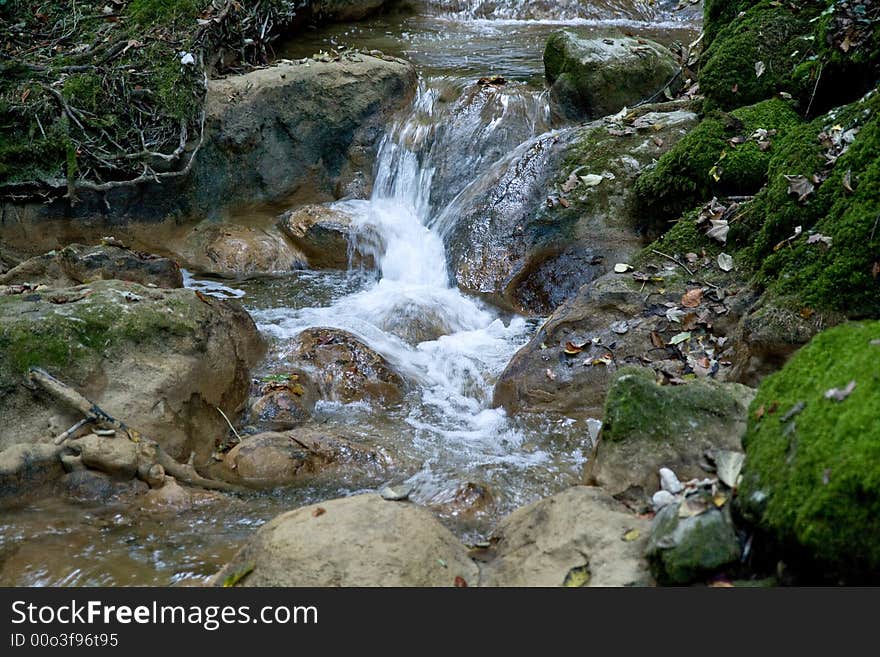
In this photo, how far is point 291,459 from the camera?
4.80 metres

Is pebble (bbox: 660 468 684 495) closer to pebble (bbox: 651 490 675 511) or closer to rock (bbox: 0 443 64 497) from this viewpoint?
pebble (bbox: 651 490 675 511)

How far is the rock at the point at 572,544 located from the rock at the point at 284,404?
2383 millimetres

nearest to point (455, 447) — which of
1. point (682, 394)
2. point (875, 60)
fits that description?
point (682, 394)

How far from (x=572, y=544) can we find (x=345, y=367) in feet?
10.7

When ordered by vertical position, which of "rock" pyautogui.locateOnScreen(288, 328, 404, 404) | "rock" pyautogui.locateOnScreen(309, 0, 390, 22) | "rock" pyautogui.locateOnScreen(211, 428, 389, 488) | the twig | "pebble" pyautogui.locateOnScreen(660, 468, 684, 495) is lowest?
"rock" pyautogui.locateOnScreen(211, 428, 389, 488)

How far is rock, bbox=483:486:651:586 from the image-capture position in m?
2.89

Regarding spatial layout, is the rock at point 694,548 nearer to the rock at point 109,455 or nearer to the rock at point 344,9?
the rock at point 109,455

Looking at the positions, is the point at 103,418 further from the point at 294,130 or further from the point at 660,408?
the point at 294,130

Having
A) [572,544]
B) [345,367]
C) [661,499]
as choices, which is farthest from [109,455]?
[661,499]

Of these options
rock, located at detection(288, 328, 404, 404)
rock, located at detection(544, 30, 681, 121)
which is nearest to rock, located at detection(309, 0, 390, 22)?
rock, located at detection(544, 30, 681, 121)

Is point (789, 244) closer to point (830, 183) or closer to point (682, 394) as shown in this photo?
point (830, 183)

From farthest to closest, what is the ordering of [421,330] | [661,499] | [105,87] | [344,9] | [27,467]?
1. [344,9]
2. [105,87]
3. [421,330]
4. [27,467]
5. [661,499]

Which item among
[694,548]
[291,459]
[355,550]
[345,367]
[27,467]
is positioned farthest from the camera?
[345,367]

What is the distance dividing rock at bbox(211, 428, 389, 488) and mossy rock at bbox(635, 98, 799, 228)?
318 centimetres
